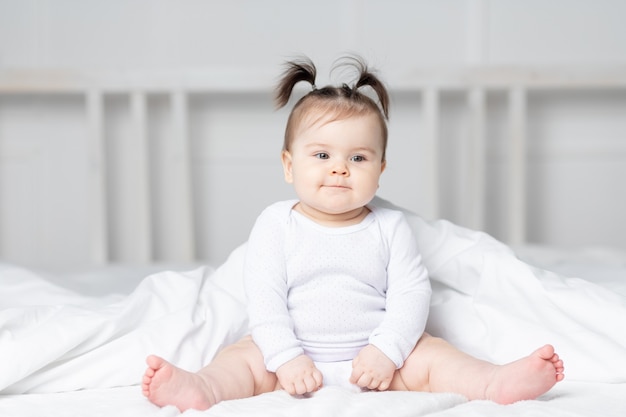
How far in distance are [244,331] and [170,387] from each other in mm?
241

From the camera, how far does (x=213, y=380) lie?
2.70 ft

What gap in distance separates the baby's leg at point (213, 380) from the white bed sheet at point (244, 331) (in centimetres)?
2

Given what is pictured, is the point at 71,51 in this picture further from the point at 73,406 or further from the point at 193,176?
the point at 73,406

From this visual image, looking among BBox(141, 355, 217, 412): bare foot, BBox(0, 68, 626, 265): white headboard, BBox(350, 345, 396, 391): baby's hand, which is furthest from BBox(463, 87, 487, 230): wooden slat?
BBox(141, 355, 217, 412): bare foot

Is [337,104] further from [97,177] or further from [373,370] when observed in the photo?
[97,177]

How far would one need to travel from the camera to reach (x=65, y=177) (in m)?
2.02

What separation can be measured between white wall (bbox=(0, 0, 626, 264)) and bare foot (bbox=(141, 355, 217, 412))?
4.09 feet

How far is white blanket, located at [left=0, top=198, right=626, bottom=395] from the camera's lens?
0.90m

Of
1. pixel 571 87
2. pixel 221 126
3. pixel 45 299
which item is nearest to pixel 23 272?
pixel 45 299

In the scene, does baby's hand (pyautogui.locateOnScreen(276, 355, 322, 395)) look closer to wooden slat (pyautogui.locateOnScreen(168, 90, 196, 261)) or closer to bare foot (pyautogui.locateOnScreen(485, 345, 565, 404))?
bare foot (pyautogui.locateOnScreen(485, 345, 565, 404))

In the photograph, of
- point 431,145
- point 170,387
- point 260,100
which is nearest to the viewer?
point 170,387

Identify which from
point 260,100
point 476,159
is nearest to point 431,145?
point 476,159

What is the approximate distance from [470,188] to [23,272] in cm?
108

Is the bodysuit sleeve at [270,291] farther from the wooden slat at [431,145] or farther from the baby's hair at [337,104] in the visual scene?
the wooden slat at [431,145]
